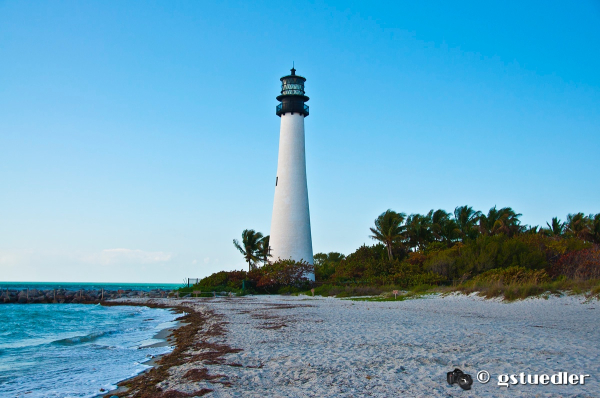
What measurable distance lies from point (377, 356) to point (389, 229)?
32.0 m

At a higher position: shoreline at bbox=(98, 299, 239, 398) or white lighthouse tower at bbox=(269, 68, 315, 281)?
white lighthouse tower at bbox=(269, 68, 315, 281)

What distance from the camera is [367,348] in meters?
8.73

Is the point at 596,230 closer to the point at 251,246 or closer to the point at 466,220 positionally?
the point at 466,220

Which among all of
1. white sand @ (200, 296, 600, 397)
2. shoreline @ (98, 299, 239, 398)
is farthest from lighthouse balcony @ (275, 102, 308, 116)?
shoreline @ (98, 299, 239, 398)

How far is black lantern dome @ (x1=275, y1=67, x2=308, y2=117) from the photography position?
117 ft

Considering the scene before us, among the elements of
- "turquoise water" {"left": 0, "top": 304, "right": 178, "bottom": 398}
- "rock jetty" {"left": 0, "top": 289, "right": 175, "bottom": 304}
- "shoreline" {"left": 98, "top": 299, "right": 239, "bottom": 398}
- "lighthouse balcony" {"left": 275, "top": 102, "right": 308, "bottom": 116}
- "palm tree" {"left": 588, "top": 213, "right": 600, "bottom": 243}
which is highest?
"lighthouse balcony" {"left": 275, "top": 102, "right": 308, "bottom": 116}

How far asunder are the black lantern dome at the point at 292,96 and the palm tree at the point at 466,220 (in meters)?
17.8

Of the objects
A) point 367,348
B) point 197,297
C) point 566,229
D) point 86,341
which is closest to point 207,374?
point 367,348

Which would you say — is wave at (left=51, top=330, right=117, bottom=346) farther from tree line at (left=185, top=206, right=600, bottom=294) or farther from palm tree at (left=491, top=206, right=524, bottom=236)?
palm tree at (left=491, top=206, right=524, bottom=236)

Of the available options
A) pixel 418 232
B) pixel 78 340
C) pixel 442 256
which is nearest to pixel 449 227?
pixel 418 232

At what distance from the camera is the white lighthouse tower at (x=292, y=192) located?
115 ft

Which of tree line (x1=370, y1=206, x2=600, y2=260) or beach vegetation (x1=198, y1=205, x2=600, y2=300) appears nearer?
beach vegetation (x1=198, y1=205, x2=600, y2=300)

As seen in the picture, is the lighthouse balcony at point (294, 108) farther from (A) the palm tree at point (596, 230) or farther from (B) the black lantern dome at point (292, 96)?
(A) the palm tree at point (596, 230)

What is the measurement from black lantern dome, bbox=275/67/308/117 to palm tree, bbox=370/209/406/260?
11504 millimetres
